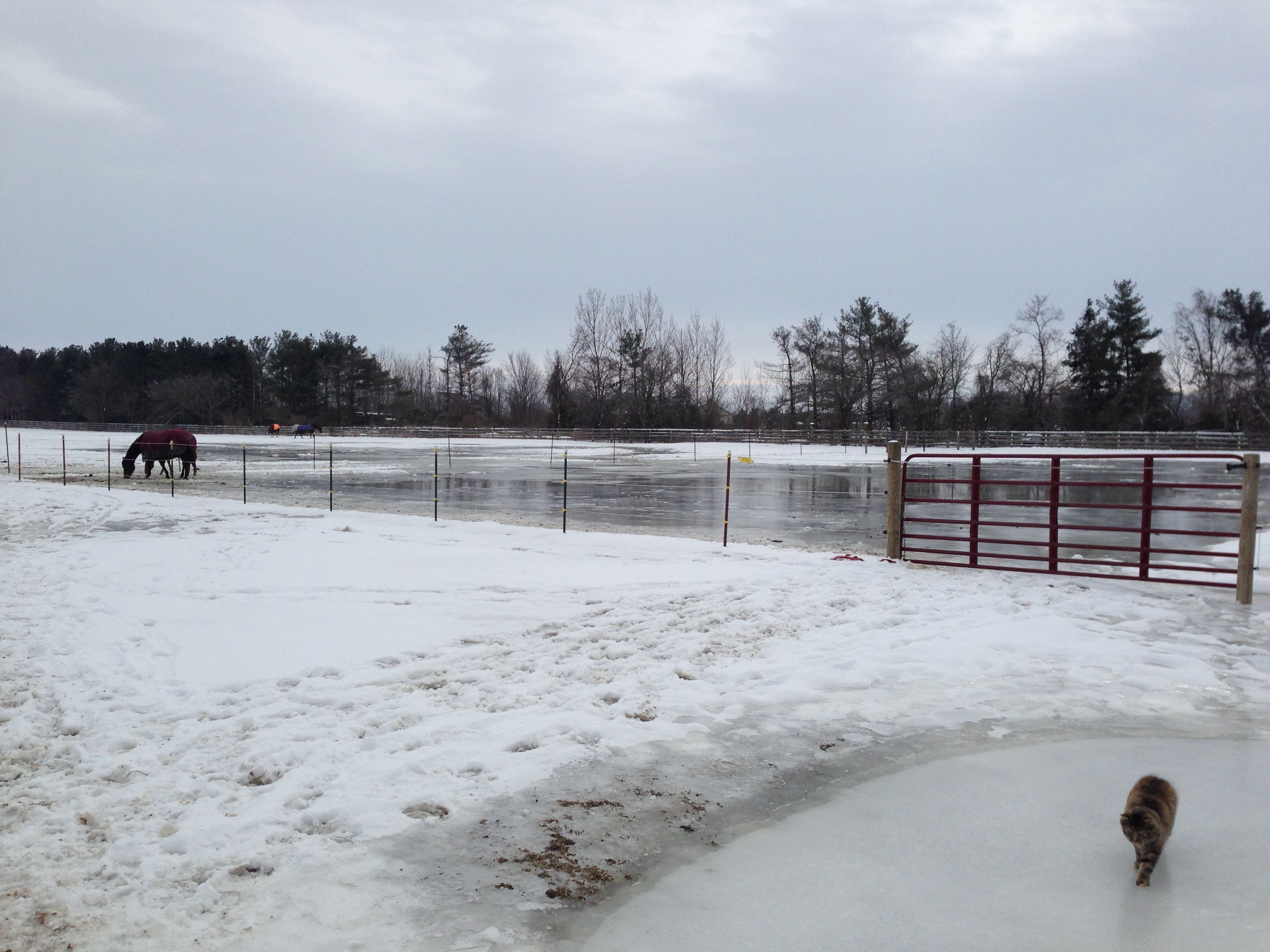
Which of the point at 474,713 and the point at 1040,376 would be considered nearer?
the point at 474,713

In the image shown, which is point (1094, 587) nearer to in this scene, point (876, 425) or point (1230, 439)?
point (1230, 439)

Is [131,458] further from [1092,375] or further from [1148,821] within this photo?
[1092,375]

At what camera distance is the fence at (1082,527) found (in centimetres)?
1019

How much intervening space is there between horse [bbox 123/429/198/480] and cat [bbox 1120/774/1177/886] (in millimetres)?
32046

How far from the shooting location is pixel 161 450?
30.9m

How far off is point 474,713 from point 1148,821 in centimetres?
402

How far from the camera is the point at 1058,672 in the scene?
709 centimetres

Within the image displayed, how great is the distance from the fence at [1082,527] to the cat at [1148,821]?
3800 millimetres

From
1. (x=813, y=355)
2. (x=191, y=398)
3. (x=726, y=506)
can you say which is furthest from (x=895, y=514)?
(x=191, y=398)

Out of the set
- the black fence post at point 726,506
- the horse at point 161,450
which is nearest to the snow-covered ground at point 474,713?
the black fence post at point 726,506

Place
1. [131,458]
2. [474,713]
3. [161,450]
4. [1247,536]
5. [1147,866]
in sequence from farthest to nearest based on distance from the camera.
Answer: [161,450] < [131,458] < [1247,536] < [474,713] < [1147,866]

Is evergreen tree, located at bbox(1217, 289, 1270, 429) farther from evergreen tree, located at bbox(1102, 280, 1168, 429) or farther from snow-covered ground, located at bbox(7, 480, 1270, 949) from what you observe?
snow-covered ground, located at bbox(7, 480, 1270, 949)

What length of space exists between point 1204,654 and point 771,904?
5.99m

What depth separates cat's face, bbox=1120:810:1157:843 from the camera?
12.7ft
